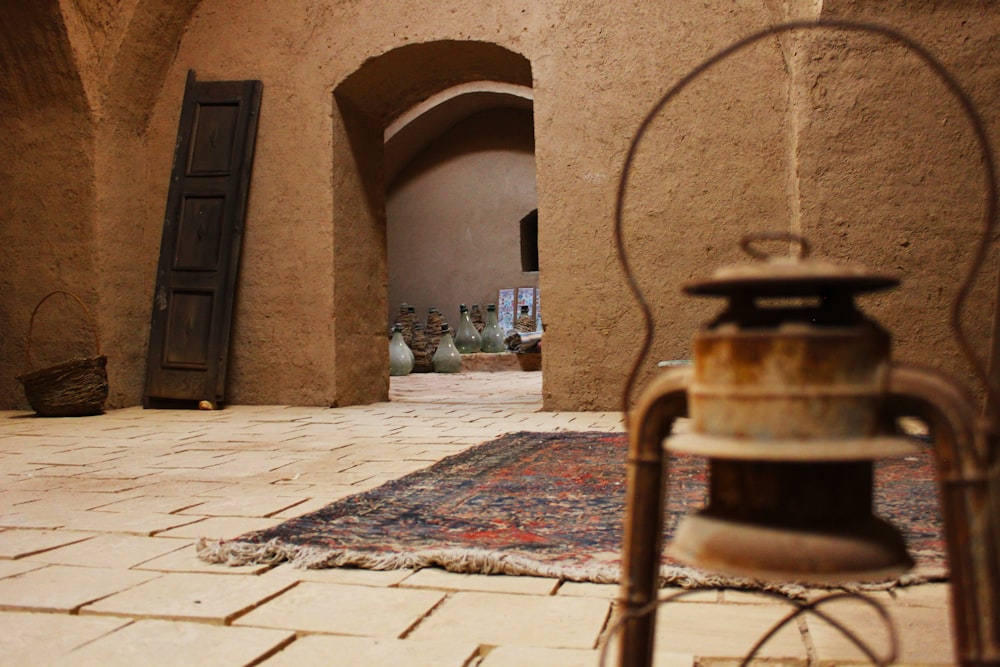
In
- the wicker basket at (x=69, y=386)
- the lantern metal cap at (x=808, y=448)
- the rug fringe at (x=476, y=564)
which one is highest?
the wicker basket at (x=69, y=386)

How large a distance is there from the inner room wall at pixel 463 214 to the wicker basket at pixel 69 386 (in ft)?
24.8

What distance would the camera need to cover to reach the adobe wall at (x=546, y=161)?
4.61 meters

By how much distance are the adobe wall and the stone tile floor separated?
108 inches

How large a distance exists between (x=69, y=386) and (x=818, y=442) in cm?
578

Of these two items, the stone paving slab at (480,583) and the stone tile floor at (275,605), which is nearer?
the stone tile floor at (275,605)

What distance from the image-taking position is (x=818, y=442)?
0.86 meters

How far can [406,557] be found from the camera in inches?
77.7

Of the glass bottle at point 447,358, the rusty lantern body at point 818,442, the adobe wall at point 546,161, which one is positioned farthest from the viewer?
the glass bottle at point 447,358

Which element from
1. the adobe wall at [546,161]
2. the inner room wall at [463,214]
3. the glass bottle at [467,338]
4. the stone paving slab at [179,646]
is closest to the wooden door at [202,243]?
the adobe wall at [546,161]

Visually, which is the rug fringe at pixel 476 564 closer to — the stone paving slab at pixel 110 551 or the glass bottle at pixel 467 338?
the stone paving slab at pixel 110 551

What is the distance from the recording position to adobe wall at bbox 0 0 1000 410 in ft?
15.1

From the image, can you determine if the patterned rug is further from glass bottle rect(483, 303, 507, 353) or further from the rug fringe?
glass bottle rect(483, 303, 507, 353)

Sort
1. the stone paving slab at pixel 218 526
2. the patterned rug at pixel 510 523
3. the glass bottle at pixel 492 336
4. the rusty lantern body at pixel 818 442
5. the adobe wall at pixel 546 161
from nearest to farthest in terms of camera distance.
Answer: the rusty lantern body at pixel 818 442 < the patterned rug at pixel 510 523 < the stone paving slab at pixel 218 526 < the adobe wall at pixel 546 161 < the glass bottle at pixel 492 336

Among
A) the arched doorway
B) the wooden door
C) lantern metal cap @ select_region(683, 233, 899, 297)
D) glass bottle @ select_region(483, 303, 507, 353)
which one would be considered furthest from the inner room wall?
lantern metal cap @ select_region(683, 233, 899, 297)
